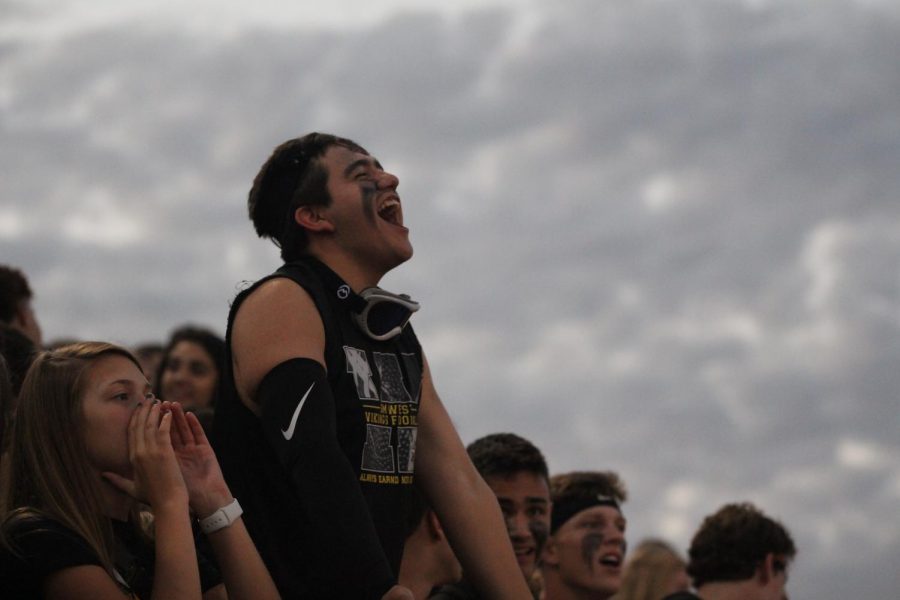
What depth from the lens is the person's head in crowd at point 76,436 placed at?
4410 millimetres

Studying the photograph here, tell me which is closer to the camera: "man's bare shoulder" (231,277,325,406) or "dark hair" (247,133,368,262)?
"man's bare shoulder" (231,277,325,406)

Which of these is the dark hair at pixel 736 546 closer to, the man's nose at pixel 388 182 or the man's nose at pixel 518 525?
the man's nose at pixel 518 525

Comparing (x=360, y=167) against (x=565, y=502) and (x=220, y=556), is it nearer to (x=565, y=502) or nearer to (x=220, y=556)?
(x=220, y=556)

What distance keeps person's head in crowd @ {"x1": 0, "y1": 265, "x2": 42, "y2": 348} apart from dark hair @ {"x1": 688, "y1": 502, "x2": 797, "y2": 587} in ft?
12.6

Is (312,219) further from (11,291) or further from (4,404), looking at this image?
(11,291)

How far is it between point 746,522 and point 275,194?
3.94 metres

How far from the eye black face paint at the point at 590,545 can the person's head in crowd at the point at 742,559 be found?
657 millimetres

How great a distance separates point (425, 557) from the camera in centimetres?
605

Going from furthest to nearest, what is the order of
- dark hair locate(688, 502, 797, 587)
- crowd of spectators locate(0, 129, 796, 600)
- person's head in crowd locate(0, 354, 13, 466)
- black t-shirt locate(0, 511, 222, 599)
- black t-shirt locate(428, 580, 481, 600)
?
dark hair locate(688, 502, 797, 587)
black t-shirt locate(428, 580, 481, 600)
person's head in crowd locate(0, 354, 13, 466)
crowd of spectators locate(0, 129, 796, 600)
black t-shirt locate(0, 511, 222, 599)

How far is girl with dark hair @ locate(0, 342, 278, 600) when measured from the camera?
13.6 feet

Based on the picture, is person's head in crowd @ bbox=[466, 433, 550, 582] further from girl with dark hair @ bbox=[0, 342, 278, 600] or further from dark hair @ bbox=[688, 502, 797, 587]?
girl with dark hair @ bbox=[0, 342, 278, 600]

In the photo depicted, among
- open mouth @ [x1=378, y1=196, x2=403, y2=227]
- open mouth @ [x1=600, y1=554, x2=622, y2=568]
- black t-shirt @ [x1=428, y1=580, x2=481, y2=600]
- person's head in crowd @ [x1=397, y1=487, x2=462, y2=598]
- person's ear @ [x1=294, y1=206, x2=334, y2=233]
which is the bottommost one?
black t-shirt @ [x1=428, y1=580, x2=481, y2=600]

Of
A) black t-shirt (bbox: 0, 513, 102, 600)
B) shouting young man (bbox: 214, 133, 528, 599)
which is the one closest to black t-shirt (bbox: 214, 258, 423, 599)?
shouting young man (bbox: 214, 133, 528, 599)

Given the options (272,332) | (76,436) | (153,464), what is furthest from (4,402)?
(272,332)
